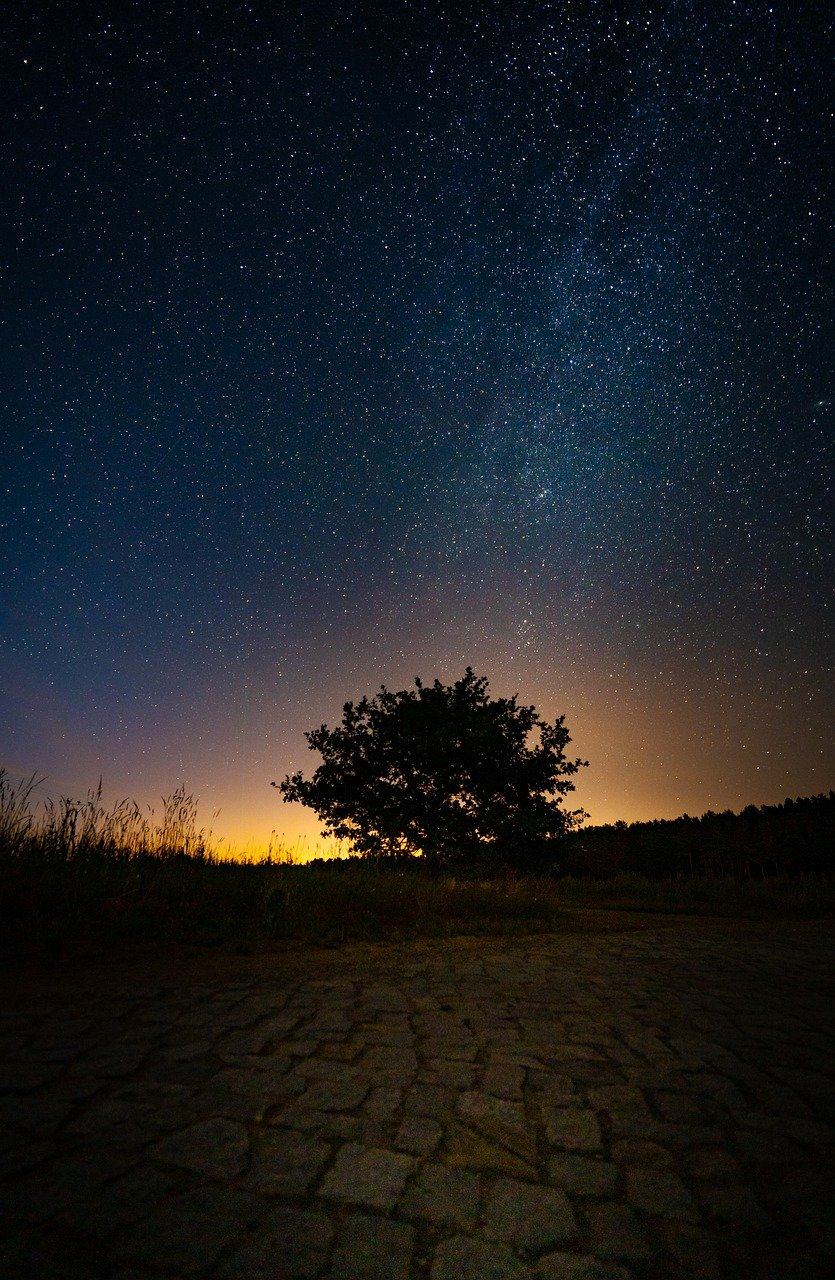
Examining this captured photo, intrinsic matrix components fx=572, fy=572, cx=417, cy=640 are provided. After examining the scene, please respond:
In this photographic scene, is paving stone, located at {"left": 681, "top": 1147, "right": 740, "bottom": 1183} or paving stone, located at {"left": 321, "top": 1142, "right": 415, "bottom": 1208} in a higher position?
paving stone, located at {"left": 321, "top": 1142, "right": 415, "bottom": 1208}

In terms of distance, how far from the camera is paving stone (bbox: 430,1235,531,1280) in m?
1.62

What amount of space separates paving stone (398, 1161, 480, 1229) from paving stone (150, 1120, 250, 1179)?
2.06ft

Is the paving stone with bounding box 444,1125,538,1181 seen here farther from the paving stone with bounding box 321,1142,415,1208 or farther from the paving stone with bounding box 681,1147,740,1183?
the paving stone with bounding box 681,1147,740,1183

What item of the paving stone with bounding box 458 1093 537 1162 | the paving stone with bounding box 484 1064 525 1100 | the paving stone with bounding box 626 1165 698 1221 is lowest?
the paving stone with bounding box 626 1165 698 1221

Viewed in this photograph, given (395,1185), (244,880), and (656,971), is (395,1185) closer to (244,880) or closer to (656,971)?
(656,971)

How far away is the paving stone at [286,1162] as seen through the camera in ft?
6.42

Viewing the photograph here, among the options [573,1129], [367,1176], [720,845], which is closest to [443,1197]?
[367,1176]

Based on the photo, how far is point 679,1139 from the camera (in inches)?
90.2

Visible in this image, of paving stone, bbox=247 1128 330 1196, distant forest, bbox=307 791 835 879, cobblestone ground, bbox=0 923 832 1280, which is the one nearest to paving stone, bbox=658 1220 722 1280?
cobblestone ground, bbox=0 923 832 1280

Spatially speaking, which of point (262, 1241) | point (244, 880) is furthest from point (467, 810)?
A: point (262, 1241)

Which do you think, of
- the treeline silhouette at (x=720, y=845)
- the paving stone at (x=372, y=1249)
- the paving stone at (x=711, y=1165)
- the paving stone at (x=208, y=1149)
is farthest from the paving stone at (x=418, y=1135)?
the treeline silhouette at (x=720, y=845)

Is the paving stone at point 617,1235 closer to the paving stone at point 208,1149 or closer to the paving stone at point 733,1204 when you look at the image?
the paving stone at point 733,1204

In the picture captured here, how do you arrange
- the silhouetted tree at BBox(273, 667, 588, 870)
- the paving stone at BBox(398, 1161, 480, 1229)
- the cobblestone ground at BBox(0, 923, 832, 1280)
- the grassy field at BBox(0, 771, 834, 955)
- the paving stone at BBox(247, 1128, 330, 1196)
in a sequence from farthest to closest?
1. the silhouetted tree at BBox(273, 667, 588, 870)
2. the grassy field at BBox(0, 771, 834, 955)
3. the paving stone at BBox(247, 1128, 330, 1196)
4. the paving stone at BBox(398, 1161, 480, 1229)
5. the cobblestone ground at BBox(0, 923, 832, 1280)

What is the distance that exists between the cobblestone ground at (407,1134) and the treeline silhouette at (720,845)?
15734 millimetres
